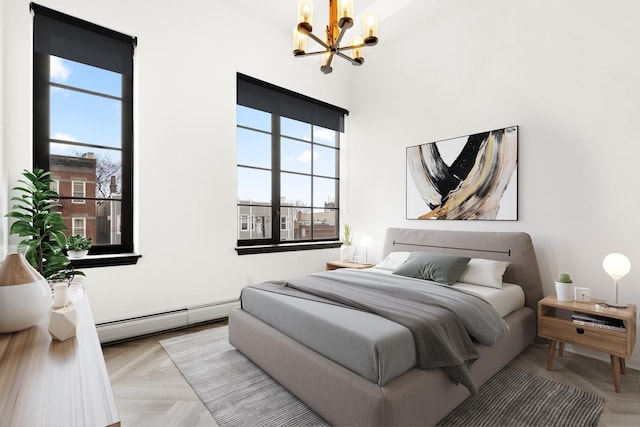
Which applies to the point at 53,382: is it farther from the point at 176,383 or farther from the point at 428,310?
the point at 428,310

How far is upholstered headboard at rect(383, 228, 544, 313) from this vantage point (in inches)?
109

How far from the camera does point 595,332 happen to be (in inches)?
86.0

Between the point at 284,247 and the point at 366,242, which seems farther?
the point at 366,242

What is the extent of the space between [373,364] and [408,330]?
29cm

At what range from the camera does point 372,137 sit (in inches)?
169

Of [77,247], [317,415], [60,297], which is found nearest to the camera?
[60,297]

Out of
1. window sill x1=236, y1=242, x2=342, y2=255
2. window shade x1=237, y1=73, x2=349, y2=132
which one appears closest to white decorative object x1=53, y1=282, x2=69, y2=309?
window sill x1=236, y1=242, x2=342, y2=255

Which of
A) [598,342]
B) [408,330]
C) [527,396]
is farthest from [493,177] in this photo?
[408,330]

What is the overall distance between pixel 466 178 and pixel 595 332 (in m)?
1.67

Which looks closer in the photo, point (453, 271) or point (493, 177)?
point (453, 271)

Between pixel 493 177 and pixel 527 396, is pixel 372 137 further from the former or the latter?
pixel 527 396

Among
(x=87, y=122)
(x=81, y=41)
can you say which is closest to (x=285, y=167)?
(x=87, y=122)

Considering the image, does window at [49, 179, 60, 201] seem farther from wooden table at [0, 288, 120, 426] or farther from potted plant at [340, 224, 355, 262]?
potted plant at [340, 224, 355, 262]

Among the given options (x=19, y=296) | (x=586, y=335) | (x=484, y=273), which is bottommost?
(x=586, y=335)
